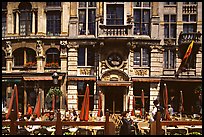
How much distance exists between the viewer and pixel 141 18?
25469 millimetres

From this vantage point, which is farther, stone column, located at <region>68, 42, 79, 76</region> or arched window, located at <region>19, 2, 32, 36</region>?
arched window, located at <region>19, 2, 32, 36</region>

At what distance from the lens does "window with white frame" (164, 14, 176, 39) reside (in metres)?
25.5

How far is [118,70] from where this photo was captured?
82.0ft

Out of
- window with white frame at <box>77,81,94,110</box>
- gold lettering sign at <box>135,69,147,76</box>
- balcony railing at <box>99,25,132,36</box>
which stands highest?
balcony railing at <box>99,25,132,36</box>

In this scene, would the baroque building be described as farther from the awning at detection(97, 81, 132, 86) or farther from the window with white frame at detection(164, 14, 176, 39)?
the awning at detection(97, 81, 132, 86)

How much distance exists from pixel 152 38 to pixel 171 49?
1.95 m

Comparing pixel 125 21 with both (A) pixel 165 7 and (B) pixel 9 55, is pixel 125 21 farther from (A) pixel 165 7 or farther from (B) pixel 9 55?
(B) pixel 9 55

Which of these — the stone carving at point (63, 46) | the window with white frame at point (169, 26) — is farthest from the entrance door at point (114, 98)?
the window with white frame at point (169, 26)

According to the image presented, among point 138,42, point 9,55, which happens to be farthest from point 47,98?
point 138,42

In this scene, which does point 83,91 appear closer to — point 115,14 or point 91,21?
point 91,21

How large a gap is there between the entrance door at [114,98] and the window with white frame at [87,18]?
515 cm

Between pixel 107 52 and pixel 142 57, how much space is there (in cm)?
300

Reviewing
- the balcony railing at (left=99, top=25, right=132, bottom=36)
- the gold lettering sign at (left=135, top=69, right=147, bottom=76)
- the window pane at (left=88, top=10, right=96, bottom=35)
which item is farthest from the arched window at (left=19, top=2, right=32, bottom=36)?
the gold lettering sign at (left=135, top=69, right=147, bottom=76)

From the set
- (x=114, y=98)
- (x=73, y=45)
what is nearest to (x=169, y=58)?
(x=114, y=98)
